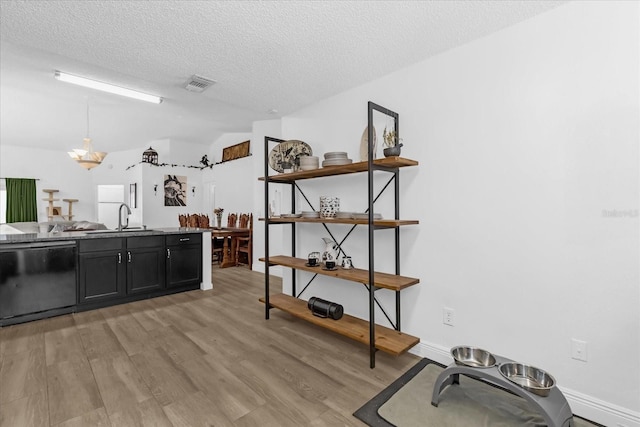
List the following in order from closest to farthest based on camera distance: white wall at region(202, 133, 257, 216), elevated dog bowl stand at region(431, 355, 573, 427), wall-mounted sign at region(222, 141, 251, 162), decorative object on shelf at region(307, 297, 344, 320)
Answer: elevated dog bowl stand at region(431, 355, 573, 427) → decorative object on shelf at region(307, 297, 344, 320) → white wall at region(202, 133, 257, 216) → wall-mounted sign at region(222, 141, 251, 162)

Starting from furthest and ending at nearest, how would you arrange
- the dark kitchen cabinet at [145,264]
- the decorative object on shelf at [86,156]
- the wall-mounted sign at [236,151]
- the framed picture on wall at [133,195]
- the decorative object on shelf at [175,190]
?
the decorative object on shelf at [175,190] → the framed picture on wall at [133,195] → the wall-mounted sign at [236,151] → the decorative object on shelf at [86,156] → the dark kitchen cabinet at [145,264]

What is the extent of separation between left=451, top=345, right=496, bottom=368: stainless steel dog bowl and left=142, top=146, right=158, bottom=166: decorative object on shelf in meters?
7.80

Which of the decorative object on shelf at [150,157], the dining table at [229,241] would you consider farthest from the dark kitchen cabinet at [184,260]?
the decorative object on shelf at [150,157]

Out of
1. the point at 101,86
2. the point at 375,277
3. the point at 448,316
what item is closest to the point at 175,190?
the point at 101,86

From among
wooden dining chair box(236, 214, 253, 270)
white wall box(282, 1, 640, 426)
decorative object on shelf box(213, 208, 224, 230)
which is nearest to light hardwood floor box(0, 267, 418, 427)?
white wall box(282, 1, 640, 426)

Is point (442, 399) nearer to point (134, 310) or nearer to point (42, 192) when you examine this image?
point (134, 310)

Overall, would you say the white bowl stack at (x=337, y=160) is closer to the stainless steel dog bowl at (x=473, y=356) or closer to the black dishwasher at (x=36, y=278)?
the stainless steel dog bowl at (x=473, y=356)

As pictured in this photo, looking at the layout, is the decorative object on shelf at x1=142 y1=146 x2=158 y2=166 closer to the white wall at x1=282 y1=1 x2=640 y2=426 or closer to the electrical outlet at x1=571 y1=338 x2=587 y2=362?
the white wall at x1=282 y1=1 x2=640 y2=426

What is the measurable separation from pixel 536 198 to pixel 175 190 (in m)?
7.97

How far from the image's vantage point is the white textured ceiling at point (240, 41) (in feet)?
6.23

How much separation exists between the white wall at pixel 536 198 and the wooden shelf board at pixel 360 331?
236 mm

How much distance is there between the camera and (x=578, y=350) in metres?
1.79

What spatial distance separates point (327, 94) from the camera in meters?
3.25

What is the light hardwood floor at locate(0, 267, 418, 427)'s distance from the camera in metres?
1.72
